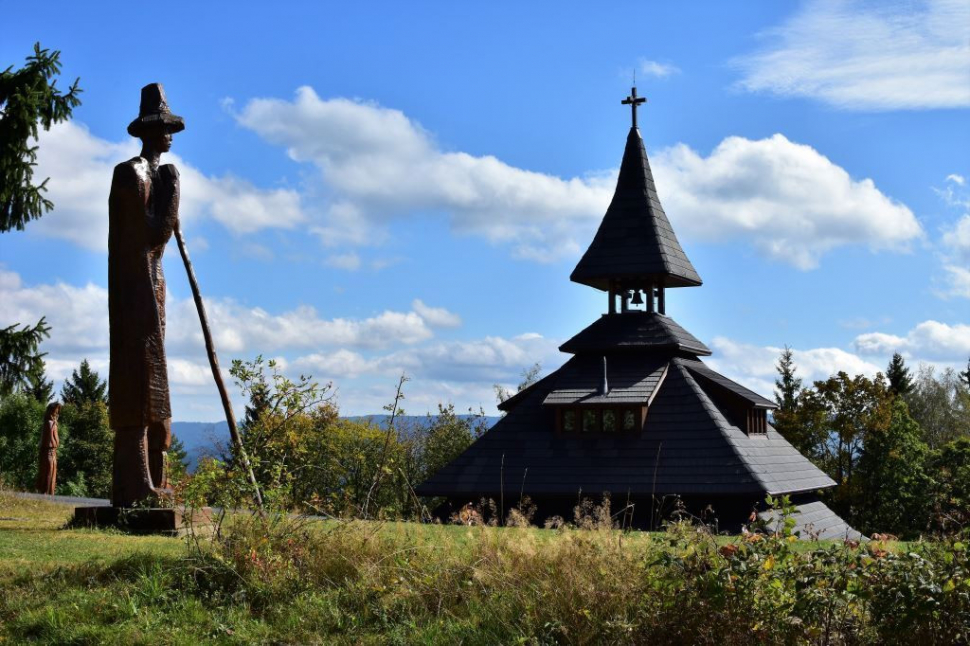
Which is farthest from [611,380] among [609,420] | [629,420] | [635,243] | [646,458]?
[635,243]

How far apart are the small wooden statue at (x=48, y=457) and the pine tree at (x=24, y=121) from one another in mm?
8157

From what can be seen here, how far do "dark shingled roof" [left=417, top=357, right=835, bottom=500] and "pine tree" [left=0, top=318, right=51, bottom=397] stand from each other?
398 inches

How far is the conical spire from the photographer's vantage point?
31.1 m

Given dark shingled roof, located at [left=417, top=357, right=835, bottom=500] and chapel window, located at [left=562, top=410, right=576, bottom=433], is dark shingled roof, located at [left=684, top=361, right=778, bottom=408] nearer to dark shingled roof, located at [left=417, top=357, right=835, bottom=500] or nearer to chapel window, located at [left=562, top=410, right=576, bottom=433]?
dark shingled roof, located at [left=417, top=357, right=835, bottom=500]

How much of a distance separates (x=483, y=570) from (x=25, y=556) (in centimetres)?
603

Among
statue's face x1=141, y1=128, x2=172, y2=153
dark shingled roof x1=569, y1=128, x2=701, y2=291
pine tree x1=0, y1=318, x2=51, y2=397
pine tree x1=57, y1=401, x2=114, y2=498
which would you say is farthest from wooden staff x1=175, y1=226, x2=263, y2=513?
pine tree x1=57, y1=401, x2=114, y2=498

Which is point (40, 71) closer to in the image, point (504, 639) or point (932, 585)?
point (504, 639)

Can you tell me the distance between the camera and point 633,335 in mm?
29938

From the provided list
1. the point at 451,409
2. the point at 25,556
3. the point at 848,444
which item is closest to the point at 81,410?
the point at 451,409

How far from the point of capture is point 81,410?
53.6 meters

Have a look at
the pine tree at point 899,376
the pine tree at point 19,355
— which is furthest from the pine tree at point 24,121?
the pine tree at point 899,376

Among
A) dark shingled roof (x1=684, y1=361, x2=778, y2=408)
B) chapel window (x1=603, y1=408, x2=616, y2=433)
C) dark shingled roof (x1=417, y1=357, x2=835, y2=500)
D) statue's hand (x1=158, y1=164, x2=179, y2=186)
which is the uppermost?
statue's hand (x1=158, y1=164, x2=179, y2=186)

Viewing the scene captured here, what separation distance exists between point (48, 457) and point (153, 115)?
640 inches

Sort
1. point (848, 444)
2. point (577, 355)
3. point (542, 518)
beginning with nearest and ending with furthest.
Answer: point (542, 518) → point (577, 355) → point (848, 444)
